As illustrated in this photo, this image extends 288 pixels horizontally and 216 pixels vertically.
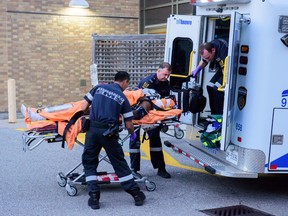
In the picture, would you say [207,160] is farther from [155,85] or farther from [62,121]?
[62,121]

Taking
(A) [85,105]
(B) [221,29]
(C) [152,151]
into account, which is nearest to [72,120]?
(A) [85,105]

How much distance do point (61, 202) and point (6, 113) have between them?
316 inches

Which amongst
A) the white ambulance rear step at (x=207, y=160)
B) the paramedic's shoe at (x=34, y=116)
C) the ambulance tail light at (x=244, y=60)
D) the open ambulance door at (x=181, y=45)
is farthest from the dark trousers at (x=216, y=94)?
the paramedic's shoe at (x=34, y=116)

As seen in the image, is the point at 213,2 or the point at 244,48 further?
the point at 213,2

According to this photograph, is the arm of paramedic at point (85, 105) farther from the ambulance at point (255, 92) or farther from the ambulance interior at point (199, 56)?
the ambulance interior at point (199, 56)

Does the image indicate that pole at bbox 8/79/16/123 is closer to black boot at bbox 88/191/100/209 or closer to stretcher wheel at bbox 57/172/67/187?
stretcher wheel at bbox 57/172/67/187

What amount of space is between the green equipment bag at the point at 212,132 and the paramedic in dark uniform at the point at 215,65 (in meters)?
0.41

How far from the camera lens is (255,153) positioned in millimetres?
5930

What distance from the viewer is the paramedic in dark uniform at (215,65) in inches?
280

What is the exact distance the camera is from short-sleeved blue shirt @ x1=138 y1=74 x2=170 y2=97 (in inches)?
283

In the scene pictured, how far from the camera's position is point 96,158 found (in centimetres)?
602

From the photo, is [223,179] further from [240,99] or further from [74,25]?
[74,25]

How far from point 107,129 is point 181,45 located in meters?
2.73

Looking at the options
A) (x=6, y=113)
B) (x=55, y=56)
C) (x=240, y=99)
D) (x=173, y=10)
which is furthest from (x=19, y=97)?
(x=240, y=99)
